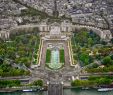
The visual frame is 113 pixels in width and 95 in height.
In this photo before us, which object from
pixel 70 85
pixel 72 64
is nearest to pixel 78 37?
pixel 72 64

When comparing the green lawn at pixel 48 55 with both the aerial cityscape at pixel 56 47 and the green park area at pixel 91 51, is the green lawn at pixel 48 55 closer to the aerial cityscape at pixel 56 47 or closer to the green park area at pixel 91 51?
the aerial cityscape at pixel 56 47

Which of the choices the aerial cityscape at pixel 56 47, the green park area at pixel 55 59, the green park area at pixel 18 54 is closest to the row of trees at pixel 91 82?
the aerial cityscape at pixel 56 47

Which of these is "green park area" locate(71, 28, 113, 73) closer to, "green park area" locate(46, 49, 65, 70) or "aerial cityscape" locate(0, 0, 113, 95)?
"aerial cityscape" locate(0, 0, 113, 95)

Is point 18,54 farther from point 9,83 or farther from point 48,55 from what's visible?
point 9,83

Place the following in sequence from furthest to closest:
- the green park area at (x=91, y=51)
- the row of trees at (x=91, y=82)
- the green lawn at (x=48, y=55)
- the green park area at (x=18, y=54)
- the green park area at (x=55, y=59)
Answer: the green lawn at (x=48, y=55) → the green park area at (x=55, y=59) → the green park area at (x=91, y=51) → the green park area at (x=18, y=54) → the row of trees at (x=91, y=82)

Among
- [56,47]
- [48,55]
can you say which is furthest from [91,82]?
[56,47]

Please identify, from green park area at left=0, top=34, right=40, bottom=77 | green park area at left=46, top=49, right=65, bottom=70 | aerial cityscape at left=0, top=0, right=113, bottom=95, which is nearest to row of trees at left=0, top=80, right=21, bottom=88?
aerial cityscape at left=0, top=0, right=113, bottom=95
